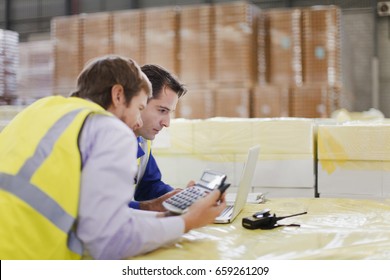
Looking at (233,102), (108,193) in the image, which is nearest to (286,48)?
(233,102)

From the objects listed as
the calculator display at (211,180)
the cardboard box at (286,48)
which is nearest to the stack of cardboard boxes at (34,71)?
the cardboard box at (286,48)

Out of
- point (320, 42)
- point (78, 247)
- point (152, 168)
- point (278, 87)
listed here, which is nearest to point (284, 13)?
point (320, 42)

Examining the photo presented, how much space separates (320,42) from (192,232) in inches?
178

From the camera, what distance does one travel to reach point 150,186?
2.35 meters

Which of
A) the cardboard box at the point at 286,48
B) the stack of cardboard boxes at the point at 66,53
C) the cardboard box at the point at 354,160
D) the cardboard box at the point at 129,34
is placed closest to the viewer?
the cardboard box at the point at 354,160

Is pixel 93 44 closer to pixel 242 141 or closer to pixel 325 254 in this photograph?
pixel 242 141

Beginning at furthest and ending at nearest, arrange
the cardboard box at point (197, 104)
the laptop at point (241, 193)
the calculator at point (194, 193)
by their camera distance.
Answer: the cardboard box at point (197, 104) < the laptop at point (241, 193) < the calculator at point (194, 193)

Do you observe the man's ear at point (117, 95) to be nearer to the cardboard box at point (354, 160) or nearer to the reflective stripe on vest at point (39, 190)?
the reflective stripe on vest at point (39, 190)

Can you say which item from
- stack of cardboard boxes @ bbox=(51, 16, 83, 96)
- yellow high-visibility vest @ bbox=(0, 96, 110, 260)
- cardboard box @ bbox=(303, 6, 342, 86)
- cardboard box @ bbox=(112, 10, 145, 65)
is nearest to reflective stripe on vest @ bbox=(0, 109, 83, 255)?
yellow high-visibility vest @ bbox=(0, 96, 110, 260)

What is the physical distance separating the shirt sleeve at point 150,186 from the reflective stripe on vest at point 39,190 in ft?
3.54

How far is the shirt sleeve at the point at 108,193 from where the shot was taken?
1188 mm

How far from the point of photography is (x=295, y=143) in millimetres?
3279

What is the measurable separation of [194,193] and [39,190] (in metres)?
0.58

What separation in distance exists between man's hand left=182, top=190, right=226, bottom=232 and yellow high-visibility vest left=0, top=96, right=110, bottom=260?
323 mm
